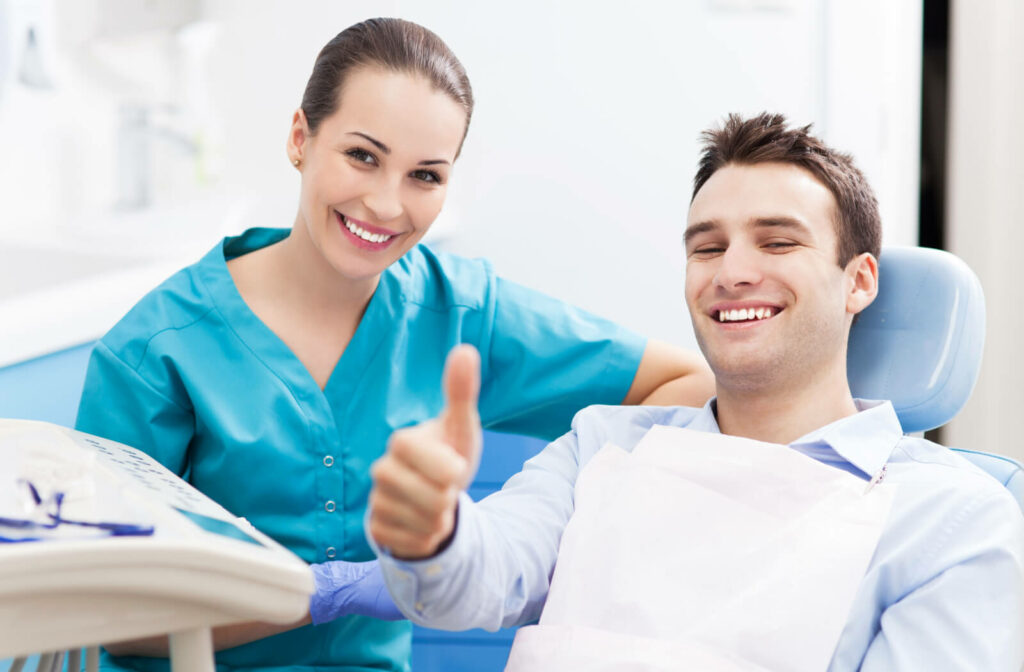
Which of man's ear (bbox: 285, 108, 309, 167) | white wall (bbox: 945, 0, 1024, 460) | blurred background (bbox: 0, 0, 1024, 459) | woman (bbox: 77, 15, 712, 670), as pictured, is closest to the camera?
woman (bbox: 77, 15, 712, 670)

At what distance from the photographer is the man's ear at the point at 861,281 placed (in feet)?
4.08

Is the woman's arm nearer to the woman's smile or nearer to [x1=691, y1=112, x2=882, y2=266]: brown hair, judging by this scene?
[x1=691, y1=112, x2=882, y2=266]: brown hair

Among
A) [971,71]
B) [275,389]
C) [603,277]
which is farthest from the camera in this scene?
[971,71]

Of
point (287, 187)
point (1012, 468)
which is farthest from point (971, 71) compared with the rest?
point (1012, 468)

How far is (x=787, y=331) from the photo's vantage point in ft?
3.83

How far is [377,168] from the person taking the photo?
1294mm

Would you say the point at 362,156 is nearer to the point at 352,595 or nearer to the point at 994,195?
the point at 352,595

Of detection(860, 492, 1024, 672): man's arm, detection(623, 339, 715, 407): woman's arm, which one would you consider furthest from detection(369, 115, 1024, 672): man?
detection(623, 339, 715, 407): woman's arm

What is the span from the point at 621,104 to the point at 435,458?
1.86 m

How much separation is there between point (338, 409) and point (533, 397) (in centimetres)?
27

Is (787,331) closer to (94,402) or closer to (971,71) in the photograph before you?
(94,402)

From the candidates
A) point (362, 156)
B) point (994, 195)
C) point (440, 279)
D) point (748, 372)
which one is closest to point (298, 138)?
point (362, 156)

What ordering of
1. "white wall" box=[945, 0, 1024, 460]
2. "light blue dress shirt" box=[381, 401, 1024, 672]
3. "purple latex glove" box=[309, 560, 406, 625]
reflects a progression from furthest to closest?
"white wall" box=[945, 0, 1024, 460] < "purple latex glove" box=[309, 560, 406, 625] < "light blue dress shirt" box=[381, 401, 1024, 672]

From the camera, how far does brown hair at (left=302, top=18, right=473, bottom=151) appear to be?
4.18ft
